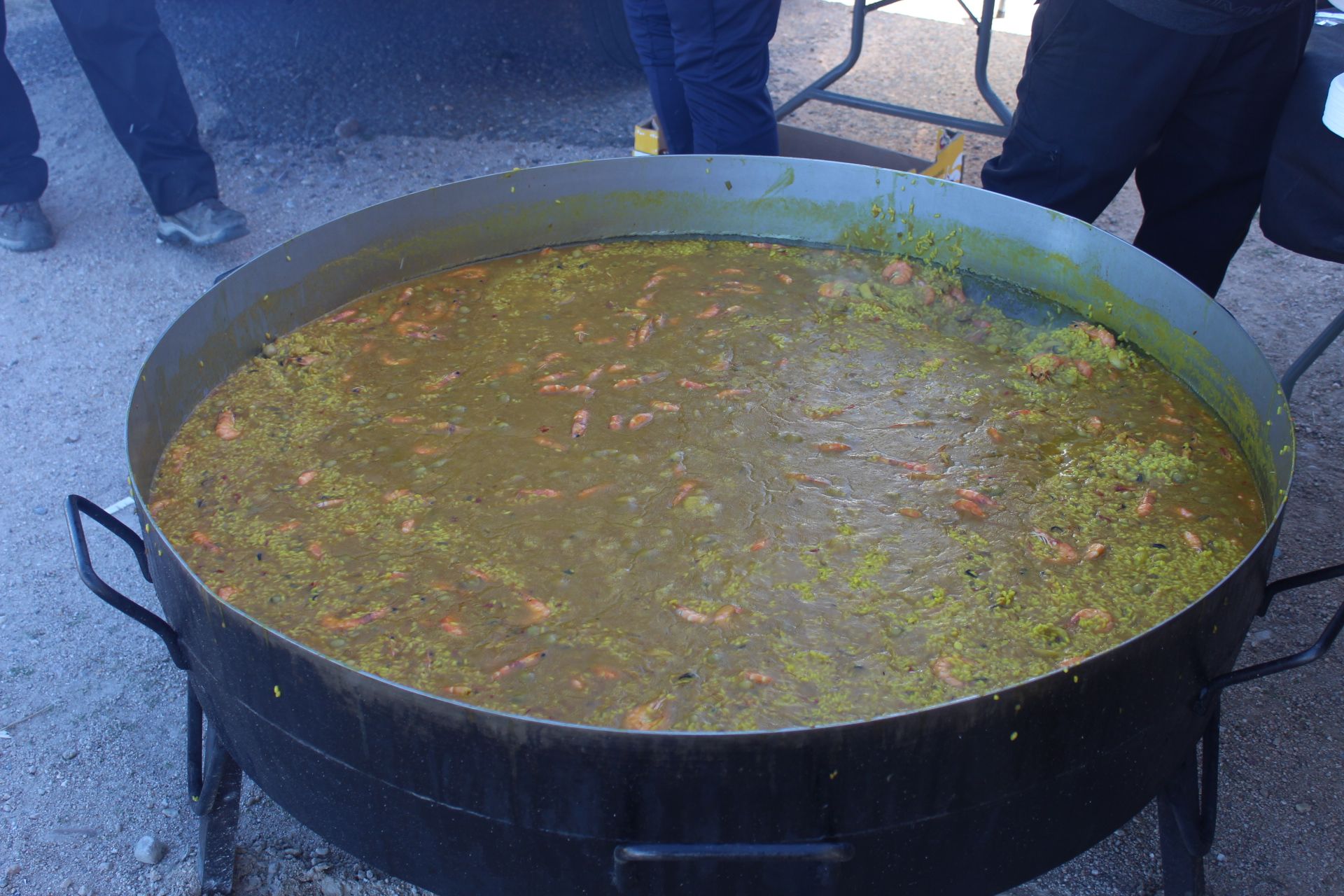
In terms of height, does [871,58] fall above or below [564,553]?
below

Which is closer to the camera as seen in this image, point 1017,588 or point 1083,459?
point 1017,588

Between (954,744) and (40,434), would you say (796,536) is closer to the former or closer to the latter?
(954,744)

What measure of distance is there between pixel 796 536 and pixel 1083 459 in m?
0.70

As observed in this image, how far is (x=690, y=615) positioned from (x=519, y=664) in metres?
0.31

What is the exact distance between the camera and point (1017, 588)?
1843 mm

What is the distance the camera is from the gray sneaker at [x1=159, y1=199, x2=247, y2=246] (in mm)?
4773

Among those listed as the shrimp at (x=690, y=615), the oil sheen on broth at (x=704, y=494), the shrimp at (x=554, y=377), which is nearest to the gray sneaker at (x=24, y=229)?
the oil sheen on broth at (x=704, y=494)

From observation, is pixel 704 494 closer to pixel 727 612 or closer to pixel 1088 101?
pixel 727 612

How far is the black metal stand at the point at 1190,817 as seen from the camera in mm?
2006

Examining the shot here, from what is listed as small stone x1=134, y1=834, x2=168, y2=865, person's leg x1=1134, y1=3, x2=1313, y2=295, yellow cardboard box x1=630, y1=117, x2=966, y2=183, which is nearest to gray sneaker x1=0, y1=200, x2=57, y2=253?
yellow cardboard box x1=630, y1=117, x2=966, y2=183

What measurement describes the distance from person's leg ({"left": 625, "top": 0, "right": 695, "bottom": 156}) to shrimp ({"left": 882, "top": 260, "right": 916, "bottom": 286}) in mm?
1571

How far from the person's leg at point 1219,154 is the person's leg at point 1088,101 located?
12cm

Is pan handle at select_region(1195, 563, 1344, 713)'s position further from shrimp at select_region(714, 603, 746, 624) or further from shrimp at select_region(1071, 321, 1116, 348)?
shrimp at select_region(1071, 321, 1116, 348)

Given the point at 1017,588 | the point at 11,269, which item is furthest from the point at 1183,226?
the point at 11,269
